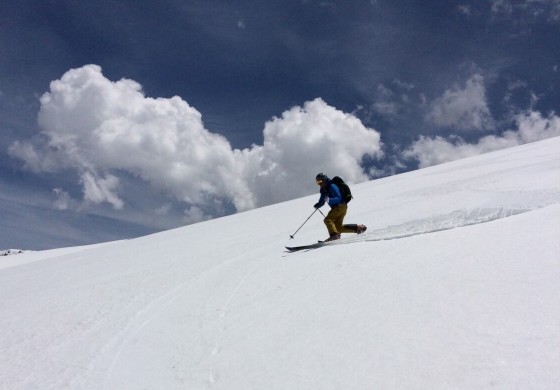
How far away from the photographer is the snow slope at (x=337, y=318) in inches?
112

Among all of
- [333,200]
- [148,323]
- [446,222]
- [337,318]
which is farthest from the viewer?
[333,200]

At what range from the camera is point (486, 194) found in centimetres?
923

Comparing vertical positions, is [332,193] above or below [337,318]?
above

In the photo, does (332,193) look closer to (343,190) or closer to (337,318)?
(343,190)

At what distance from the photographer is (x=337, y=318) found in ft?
13.0

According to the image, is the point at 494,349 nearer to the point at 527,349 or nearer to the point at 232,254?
the point at 527,349

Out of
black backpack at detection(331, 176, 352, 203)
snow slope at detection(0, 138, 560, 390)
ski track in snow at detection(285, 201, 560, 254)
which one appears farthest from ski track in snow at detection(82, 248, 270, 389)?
black backpack at detection(331, 176, 352, 203)

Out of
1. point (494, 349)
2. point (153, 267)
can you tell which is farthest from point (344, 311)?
point (153, 267)

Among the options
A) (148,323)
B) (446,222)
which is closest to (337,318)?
(148,323)

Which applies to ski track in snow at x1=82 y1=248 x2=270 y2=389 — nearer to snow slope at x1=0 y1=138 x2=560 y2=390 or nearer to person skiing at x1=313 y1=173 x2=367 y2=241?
snow slope at x1=0 y1=138 x2=560 y2=390

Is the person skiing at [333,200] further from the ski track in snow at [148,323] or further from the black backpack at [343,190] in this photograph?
the ski track in snow at [148,323]

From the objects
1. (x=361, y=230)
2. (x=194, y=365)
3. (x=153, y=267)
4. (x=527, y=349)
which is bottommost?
(x=527, y=349)

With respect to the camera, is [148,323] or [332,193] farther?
[332,193]

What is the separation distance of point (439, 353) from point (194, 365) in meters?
2.28
